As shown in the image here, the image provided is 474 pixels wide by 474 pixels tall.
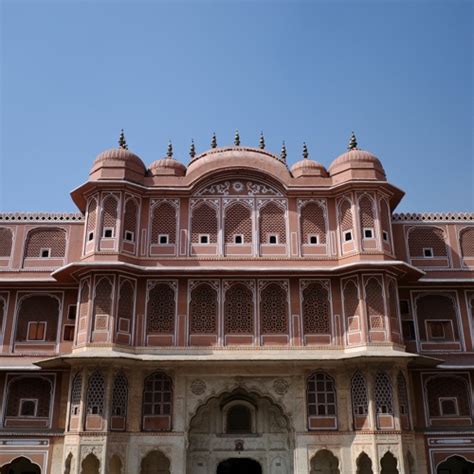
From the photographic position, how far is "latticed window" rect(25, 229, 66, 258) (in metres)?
20.7

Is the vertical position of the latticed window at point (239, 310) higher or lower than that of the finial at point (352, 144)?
lower

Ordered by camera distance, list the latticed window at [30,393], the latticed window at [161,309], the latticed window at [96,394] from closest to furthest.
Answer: the latticed window at [96,394], the latticed window at [161,309], the latticed window at [30,393]

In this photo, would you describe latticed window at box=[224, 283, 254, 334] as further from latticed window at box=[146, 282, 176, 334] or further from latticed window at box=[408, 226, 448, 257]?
latticed window at box=[408, 226, 448, 257]

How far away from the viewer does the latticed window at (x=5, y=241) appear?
2066 centimetres

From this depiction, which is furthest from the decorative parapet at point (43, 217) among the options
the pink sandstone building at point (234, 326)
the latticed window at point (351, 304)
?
the latticed window at point (351, 304)

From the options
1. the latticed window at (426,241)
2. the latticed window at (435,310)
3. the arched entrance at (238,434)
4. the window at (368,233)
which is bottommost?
the arched entrance at (238,434)

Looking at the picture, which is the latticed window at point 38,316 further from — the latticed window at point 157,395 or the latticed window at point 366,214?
the latticed window at point 366,214

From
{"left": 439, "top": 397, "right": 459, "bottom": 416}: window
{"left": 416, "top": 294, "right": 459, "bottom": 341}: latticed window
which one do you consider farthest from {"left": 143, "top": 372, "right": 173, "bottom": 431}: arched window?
{"left": 439, "top": 397, "right": 459, "bottom": 416}: window

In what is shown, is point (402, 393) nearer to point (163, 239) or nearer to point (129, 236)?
point (163, 239)

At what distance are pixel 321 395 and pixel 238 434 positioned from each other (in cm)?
292

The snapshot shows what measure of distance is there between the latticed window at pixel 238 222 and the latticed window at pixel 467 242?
7.81 m

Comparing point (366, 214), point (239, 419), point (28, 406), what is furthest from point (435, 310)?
point (28, 406)

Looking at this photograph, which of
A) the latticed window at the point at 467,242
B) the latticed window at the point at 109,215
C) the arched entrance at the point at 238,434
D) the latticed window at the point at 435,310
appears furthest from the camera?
the latticed window at the point at 467,242

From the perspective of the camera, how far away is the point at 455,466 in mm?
20250
